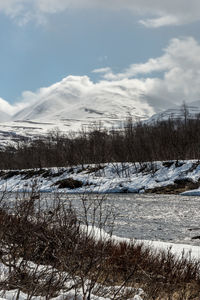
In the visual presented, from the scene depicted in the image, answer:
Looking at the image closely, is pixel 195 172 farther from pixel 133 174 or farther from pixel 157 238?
pixel 157 238

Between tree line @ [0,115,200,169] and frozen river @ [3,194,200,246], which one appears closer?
frozen river @ [3,194,200,246]

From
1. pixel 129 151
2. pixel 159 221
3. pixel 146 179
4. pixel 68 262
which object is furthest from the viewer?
pixel 129 151

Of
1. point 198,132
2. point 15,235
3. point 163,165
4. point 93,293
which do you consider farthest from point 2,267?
point 198,132

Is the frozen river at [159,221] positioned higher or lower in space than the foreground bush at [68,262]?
lower

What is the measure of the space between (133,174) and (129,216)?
70.1ft

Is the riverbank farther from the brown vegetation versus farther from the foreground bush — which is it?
the foreground bush

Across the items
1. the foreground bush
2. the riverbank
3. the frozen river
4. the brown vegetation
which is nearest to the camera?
the foreground bush

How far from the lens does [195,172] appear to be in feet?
110

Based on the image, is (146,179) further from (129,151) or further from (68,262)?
(68,262)

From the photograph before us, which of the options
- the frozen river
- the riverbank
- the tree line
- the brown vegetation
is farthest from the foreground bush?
the tree line

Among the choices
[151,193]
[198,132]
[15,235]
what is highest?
[198,132]

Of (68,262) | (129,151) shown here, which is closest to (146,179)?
(129,151)

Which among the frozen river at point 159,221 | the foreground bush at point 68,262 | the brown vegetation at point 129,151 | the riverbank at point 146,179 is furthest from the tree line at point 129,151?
the foreground bush at point 68,262

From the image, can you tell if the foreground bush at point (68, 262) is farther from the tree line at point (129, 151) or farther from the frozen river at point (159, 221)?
the tree line at point (129, 151)
